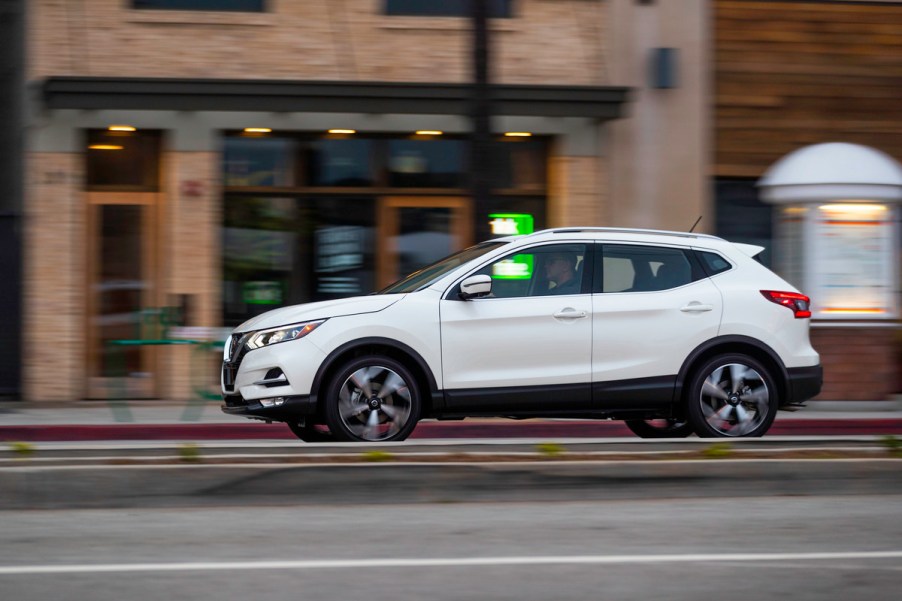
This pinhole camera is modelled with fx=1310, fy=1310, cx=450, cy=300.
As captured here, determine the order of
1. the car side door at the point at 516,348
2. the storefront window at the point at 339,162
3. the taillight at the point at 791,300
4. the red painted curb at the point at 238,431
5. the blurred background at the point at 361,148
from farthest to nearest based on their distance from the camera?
the storefront window at the point at 339,162 → the blurred background at the point at 361,148 → the red painted curb at the point at 238,431 → the taillight at the point at 791,300 → the car side door at the point at 516,348

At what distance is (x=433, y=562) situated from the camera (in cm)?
560

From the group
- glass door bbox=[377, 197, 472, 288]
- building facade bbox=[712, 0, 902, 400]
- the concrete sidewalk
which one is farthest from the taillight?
glass door bbox=[377, 197, 472, 288]

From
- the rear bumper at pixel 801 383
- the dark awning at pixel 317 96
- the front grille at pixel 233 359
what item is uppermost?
the dark awning at pixel 317 96

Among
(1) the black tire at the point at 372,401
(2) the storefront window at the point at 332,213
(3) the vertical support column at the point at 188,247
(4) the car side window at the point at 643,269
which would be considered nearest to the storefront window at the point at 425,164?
(2) the storefront window at the point at 332,213

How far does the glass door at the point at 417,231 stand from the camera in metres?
16.3

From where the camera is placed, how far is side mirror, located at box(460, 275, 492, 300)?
9258 mm

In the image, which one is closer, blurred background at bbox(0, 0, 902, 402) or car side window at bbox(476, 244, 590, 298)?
car side window at bbox(476, 244, 590, 298)

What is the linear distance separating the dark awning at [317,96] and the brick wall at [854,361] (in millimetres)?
3760

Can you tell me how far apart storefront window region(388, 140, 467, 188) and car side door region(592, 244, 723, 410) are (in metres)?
6.90

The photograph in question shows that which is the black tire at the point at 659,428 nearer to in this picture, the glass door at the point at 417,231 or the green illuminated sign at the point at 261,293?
the glass door at the point at 417,231

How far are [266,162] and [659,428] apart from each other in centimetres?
724

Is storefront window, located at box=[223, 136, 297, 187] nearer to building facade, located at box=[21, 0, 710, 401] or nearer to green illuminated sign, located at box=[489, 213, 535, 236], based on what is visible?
building facade, located at box=[21, 0, 710, 401]

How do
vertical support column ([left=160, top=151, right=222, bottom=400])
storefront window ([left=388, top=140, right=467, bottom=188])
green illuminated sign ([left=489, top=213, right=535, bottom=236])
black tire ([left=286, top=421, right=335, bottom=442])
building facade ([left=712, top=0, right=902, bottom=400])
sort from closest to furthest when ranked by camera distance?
black tire ([left=286, top=421, right=335, bottom=442]) → green illuminated sign ([left=489, top=213, right=535, bottom=236]) → vertical support column ([left=160, top=151, right=222, bottom=400]) → storefront window ([left=388, top=140, right=467, bottom=188]) → building facade ([left=712, top=0, right=902, bottom=400])

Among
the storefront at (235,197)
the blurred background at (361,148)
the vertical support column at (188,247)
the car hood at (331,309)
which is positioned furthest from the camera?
the vertical support column at (188,247)
